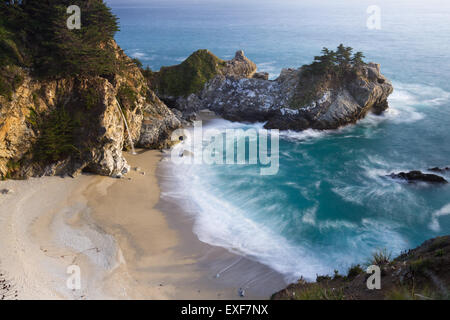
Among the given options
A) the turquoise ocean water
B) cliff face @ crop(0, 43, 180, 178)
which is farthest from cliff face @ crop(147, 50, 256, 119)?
cliff face @ crop(0, 43, 180, 178)

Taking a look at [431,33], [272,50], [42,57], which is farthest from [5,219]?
[431,33]

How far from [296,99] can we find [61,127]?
70.5ft

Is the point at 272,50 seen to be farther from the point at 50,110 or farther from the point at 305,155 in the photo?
the point at 50,110

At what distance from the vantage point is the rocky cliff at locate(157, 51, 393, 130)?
1253 inches

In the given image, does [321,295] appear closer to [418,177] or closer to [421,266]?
[421,266]

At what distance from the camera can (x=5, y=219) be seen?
1628 cm

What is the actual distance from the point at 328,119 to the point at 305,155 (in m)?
6.08

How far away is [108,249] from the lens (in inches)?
611

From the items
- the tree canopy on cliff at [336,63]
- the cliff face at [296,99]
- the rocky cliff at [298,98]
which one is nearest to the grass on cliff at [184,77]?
the rocky cliff at [298,98]

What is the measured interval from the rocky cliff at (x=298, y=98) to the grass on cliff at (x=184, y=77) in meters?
0.75

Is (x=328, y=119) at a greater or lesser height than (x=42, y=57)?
lesser

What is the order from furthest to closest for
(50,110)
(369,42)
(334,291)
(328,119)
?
(369,42) < (328,119) < (50,110) < (334,291)

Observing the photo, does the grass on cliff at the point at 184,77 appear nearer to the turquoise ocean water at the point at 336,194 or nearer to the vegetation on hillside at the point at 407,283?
the turquoise ocean water at the point at 336,194

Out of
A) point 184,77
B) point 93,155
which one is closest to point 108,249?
point 93,155
